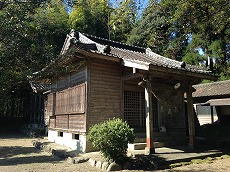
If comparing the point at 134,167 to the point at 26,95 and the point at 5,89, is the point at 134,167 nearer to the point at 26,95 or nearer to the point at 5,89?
the point at 5,89

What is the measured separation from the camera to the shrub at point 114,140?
7465 mm

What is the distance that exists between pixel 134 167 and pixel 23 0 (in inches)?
270

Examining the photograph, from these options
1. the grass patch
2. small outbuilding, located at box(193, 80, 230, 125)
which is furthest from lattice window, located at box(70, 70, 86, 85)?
small outbuilding, located at box(193, 80, 230, 125)

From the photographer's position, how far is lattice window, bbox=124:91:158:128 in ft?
36.9

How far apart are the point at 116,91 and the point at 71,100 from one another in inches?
99.7

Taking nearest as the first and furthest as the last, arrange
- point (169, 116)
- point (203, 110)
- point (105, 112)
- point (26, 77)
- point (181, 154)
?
point (26, 77) → point (181, 154) → point (105, 112) → point (169, 116) → point (203, 110)

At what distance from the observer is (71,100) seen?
11.8 meters

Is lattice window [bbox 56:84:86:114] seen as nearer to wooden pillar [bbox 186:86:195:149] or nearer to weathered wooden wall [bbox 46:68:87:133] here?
weathered wooden wall [bbox 46:68:87:133]

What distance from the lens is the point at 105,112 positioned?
10.4 metres

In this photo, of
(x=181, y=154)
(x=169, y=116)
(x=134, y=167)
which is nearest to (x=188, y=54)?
(x=169, y=116)

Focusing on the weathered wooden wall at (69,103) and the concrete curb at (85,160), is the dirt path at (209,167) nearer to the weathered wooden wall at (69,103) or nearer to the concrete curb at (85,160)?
the concrete curb at (85,160)

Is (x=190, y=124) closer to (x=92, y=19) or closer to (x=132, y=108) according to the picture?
(x=132, y=108)

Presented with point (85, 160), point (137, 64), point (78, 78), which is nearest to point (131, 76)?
point (137, 64)

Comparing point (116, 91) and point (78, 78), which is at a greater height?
point (78, 78)
